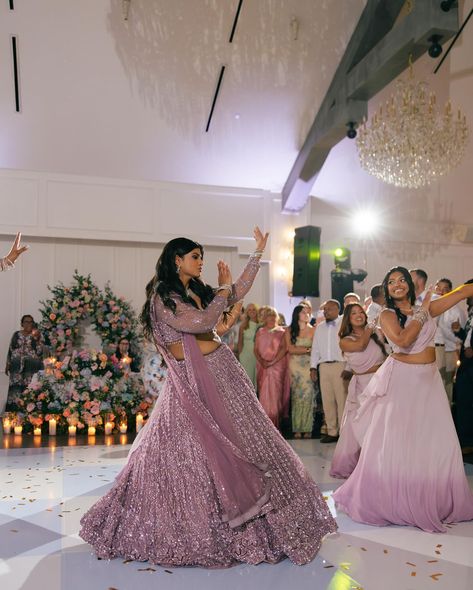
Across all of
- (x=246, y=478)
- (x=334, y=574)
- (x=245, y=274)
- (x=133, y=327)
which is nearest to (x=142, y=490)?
(x=246, y=478)

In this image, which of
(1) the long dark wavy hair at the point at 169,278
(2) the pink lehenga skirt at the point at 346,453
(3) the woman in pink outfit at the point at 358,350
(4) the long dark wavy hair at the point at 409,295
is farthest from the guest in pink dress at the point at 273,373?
(1) the long dark wavy hair at the point at 169,278

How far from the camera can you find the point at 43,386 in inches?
300

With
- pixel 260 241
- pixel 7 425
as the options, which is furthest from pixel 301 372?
pixel 260 241

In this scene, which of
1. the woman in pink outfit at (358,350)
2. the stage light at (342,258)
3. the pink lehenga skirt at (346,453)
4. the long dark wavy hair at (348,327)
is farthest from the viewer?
the stage light at (342,258)

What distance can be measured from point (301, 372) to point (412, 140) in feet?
9.90

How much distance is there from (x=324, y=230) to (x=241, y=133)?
245cm

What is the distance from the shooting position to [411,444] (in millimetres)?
3846

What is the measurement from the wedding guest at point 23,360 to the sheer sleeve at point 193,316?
239 inches

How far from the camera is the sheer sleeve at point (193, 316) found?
320 centimetres

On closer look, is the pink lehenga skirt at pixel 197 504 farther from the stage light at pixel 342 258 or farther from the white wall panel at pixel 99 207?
the stage light at pixel 342 258

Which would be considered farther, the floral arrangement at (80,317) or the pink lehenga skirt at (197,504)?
the floral arrangement at (80,317)

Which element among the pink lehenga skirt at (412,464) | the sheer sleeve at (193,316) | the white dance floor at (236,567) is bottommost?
the white dance floor at (236,567)

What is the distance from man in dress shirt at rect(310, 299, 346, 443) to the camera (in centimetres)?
689

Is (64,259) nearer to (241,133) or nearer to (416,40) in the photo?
(241,133)
